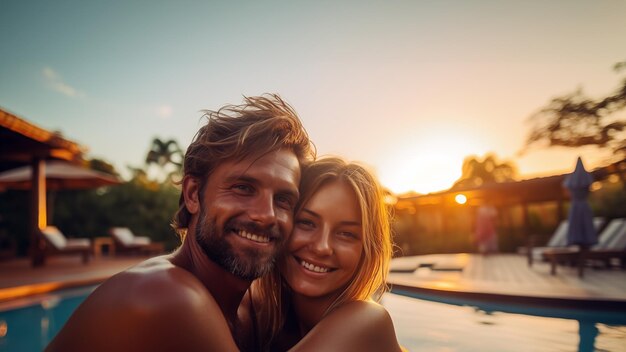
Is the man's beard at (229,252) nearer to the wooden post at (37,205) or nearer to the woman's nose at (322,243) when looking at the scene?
the woman's nose at (322,243)

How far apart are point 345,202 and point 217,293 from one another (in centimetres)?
85

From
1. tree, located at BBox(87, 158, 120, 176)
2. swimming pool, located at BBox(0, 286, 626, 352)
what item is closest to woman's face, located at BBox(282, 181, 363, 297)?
swimming pool, located at BBox(0, 286, 626, 352)

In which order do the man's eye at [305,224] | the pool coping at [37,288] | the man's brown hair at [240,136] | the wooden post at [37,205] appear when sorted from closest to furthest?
the man's brown hair at [240,136], the man's eye at [305,224], the pool coping at [37,288], the wooden post at [37,205]

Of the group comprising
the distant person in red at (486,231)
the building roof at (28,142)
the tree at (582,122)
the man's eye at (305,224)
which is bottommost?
the distant person in red at (486,231)

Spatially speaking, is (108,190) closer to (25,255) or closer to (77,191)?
(77,191)

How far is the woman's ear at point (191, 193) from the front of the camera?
6.73 feet

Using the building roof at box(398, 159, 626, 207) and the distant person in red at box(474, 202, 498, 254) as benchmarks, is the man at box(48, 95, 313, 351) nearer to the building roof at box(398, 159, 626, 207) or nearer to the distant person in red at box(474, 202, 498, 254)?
the distant person in red at box(474, 202, 498, 254)

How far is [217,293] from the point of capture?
6.74 ft

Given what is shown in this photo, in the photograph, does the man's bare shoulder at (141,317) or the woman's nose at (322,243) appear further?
the woman's nose at (322,243)

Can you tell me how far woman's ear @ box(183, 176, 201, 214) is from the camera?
2051 mm

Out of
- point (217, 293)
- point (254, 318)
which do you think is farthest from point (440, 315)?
point (217, 293)

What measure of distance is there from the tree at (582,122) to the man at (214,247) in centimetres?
2171

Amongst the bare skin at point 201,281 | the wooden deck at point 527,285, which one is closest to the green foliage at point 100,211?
the wooden deck at point 527,285

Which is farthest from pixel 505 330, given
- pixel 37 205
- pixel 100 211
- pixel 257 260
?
pixel 100 211
